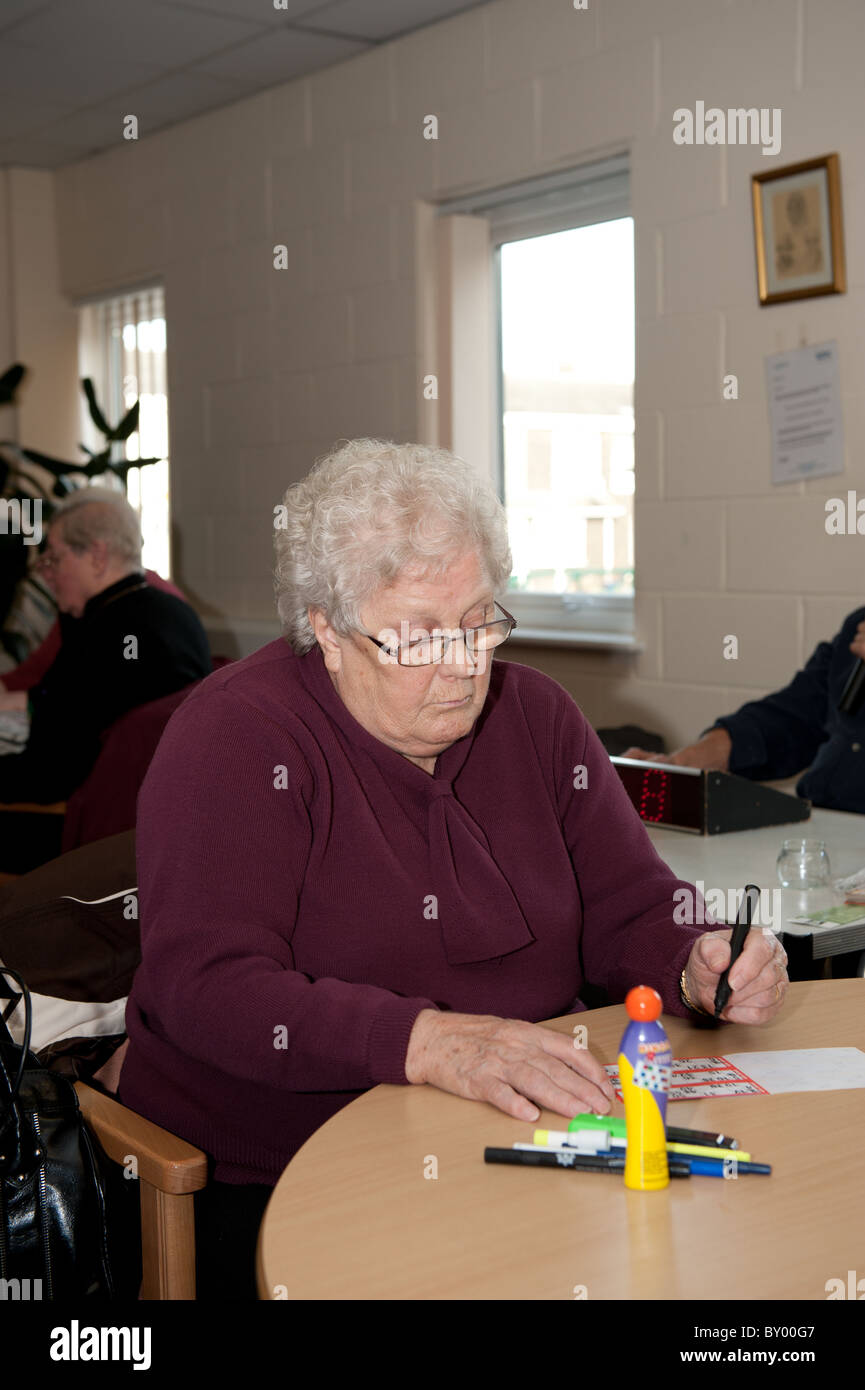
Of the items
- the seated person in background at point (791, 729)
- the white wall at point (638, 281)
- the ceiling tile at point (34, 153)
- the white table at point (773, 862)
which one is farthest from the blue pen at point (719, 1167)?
the ceiling tile at point (34, 153)

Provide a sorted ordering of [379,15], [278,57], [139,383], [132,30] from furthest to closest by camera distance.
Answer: [139,383] < [278,57] < [132,30] < [379,15]

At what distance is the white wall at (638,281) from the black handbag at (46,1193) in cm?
237

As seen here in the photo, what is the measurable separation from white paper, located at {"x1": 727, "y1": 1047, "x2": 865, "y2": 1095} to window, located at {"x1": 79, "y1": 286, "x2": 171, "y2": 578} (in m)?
4.49

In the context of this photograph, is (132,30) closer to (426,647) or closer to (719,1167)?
(426,647)

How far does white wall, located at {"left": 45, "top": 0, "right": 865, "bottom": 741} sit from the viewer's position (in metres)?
3.28

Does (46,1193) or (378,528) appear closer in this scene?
(46,1193)

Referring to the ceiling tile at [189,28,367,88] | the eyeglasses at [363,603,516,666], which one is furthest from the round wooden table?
the ceiling tile at [189,28,367,88]

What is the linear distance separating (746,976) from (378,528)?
60 centimetres

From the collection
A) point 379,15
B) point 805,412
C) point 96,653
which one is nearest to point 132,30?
point 379,15

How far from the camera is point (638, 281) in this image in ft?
12.0

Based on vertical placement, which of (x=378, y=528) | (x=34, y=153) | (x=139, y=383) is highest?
(x=34, y=153)

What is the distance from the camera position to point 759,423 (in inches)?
134
